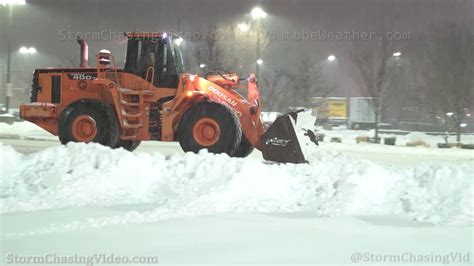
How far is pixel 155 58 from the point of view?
37.6 ft

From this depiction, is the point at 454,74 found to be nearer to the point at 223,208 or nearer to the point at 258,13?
the point at 258,13

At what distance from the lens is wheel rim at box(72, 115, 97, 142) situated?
36.7 ft

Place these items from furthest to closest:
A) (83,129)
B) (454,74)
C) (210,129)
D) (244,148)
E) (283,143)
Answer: (454,74) < (244,148) < (83,129) < (210,129) < (283,143)

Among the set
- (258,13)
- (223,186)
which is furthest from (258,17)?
(223,186)

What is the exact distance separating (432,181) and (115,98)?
20.9 feet

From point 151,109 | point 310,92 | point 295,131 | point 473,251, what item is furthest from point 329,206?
point 310,92

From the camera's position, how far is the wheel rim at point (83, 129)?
11.2 meters

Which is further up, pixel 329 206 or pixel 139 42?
pixel 139 42

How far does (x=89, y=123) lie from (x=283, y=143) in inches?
162

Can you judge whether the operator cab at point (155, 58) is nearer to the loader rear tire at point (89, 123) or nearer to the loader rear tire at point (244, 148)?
the loader rear tire at point (89, 123)

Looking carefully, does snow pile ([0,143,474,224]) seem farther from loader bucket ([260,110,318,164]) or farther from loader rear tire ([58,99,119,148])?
loader rear tire ([58,99,119,148])

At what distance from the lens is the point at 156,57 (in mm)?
11445

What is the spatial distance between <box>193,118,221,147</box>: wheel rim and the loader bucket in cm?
101

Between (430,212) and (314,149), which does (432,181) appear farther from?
(314,149)
